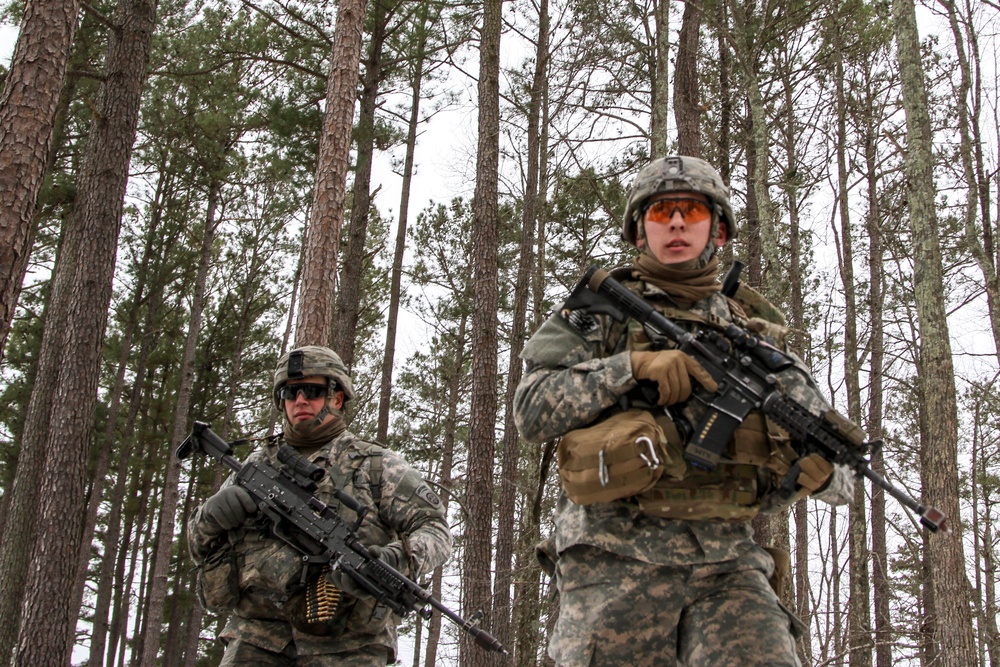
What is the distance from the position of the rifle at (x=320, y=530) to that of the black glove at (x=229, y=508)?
75 millimetres

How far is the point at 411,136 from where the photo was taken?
58.7ft

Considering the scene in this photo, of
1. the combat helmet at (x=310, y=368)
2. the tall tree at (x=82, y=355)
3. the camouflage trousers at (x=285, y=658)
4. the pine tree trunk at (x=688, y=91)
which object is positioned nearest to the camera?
the camouflage trousers at (x=285, y=658)

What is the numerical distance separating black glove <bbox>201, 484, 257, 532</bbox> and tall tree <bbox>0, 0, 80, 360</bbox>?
2210 millimetres

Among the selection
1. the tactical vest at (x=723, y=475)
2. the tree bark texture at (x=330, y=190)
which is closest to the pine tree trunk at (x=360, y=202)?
the tree bark texture at (x=330, y=190)

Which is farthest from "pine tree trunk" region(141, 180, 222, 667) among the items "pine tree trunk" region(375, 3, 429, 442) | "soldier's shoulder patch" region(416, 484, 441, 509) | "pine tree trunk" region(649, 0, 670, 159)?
"soldier's shoulder patch" region(416, 484, 441, 509)

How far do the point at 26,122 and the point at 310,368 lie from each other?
2969 millimetres

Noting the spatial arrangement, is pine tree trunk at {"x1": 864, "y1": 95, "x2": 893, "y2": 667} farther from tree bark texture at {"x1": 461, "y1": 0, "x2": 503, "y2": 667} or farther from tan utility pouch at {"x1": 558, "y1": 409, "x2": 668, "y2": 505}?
tan utility pouch at {"x1": 558, "y1": 409, "x2": 668, "y2": 505}

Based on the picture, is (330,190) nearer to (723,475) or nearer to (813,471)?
(723,475)

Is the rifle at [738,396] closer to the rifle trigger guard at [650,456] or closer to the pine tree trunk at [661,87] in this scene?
the rifle trigger guard at [650,456]

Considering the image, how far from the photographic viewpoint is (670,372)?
2.62 meters

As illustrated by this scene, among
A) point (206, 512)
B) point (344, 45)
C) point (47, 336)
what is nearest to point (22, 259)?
point (206, 512)

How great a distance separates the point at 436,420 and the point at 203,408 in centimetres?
673

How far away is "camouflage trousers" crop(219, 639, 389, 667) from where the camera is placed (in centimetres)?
373

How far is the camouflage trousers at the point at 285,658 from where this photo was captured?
12.2 feet
